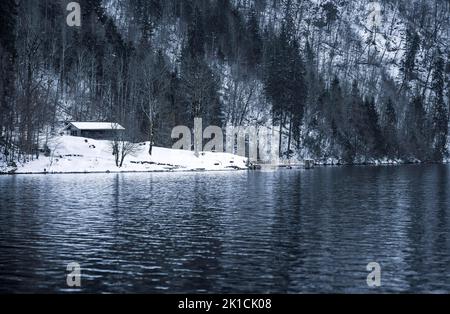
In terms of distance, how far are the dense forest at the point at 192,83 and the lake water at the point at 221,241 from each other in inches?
1572

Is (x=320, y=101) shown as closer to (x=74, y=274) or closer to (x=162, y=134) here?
(x=162, y=134)

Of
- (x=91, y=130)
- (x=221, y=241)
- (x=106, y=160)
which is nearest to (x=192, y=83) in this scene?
(x=91, y=130)

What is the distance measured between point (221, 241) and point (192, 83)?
7220 cm

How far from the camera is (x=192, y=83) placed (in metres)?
95.9

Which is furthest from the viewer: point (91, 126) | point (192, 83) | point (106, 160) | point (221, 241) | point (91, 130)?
point (91, 126)

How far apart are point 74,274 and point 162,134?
7889cm

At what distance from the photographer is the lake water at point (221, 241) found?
61.1ft

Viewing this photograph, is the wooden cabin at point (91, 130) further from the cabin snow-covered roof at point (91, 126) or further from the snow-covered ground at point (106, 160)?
the snow-covered ground at point (106, 160)

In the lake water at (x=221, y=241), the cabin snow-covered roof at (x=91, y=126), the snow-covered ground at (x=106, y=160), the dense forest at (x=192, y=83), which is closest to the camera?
the lake water at (x=221, y=241)

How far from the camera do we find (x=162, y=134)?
97.4 meters

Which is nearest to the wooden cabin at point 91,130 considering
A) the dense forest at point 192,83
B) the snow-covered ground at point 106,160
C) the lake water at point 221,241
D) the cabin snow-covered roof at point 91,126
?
the cabin snow-covered roof at point 91,126

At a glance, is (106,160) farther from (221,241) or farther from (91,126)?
(221,241)

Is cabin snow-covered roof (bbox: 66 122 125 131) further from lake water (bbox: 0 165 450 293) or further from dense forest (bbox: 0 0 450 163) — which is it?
lake water (bbox: 0 165 450 293)
